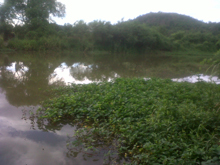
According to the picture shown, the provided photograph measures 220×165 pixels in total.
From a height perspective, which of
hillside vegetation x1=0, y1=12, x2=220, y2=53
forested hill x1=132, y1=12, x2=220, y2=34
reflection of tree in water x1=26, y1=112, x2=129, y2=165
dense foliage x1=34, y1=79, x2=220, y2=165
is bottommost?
reflection of tree in water x1=26, y1=112, x2=129, y2=165

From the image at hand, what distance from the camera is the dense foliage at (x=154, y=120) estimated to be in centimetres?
218

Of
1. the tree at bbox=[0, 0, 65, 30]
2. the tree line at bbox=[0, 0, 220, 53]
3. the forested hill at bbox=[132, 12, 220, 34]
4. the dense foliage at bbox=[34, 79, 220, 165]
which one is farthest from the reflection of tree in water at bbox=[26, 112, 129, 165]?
the forested hill at bbox=[132, 12, 220, 34]

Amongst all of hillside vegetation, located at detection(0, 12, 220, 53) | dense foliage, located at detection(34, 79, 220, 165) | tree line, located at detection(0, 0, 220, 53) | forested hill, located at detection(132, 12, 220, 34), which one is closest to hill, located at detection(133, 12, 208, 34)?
forested hill, located at detection(132, 12, 220, 34)

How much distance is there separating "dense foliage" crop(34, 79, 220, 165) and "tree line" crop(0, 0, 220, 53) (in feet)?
62.7

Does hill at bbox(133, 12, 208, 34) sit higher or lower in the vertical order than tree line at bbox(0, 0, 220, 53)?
higher

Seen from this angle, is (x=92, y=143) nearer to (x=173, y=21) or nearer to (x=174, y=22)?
(x=174, y=22)

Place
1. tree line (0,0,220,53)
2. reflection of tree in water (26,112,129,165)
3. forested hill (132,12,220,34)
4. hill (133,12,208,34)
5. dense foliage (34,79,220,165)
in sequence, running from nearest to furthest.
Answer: dense foliage (34,79,220,165) < reflection of tree in water (26,112,129,165) < tree line (0,0,220,53) < forested hill (132,12,220,34) < hill (133,12,208,34)

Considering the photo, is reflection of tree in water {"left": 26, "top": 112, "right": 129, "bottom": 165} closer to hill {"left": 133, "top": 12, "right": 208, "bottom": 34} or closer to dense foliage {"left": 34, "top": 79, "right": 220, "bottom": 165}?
dense foliage {"left": 34, "top": 79, "right": 220, "bottom": 165}

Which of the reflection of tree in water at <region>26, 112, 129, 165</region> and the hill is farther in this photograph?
the hill

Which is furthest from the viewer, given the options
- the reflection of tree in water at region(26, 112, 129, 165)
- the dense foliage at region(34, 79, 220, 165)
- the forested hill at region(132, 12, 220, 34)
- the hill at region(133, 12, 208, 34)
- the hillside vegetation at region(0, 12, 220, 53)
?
the hill at region(133, 12, 208, 34)

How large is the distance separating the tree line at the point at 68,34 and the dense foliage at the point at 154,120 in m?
19.1

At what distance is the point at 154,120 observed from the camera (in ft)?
9.18

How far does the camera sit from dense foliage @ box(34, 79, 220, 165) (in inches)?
85.7

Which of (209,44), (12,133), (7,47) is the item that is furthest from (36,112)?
(209,44)
